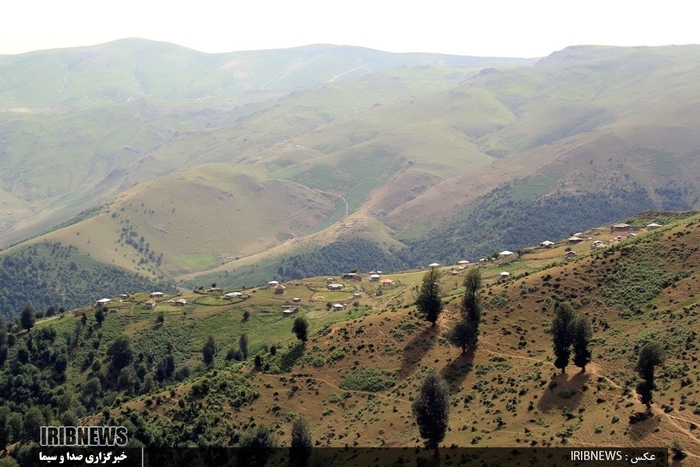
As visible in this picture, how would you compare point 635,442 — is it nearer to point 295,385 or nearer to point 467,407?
point 467,407

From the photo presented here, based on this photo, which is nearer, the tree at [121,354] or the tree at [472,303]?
the tree at [472,303]

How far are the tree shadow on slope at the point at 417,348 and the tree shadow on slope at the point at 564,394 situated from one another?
23.1 meters

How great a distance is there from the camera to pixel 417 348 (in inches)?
4067

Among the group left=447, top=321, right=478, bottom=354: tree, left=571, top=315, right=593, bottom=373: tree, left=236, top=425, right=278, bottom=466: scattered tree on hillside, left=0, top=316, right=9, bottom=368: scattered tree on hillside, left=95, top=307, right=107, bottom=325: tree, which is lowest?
left=0, top=316, right=9, bottom=368: scattered tree on hillside

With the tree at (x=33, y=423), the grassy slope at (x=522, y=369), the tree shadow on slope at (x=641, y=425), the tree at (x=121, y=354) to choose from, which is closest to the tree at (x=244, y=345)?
the tree at (x=121, y=354)

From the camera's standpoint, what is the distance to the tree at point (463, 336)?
9650cm

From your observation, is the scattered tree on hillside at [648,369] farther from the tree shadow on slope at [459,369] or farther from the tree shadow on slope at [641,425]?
the tree shadow on slope at [459,369]

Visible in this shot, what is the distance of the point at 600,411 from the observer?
72.5 meters

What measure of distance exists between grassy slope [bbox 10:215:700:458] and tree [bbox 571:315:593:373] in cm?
185

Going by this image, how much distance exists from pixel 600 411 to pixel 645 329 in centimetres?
2242

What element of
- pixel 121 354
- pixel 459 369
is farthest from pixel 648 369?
pixel 121 354

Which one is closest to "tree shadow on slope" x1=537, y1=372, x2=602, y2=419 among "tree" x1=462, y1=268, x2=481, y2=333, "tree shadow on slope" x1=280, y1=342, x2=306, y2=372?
"tree" x1=462, y1=268, x2=481, y2=333

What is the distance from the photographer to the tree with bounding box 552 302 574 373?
3270 inches

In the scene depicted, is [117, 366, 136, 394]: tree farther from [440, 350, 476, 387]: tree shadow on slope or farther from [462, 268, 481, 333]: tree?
[462, 268, 481, 333]: tree
